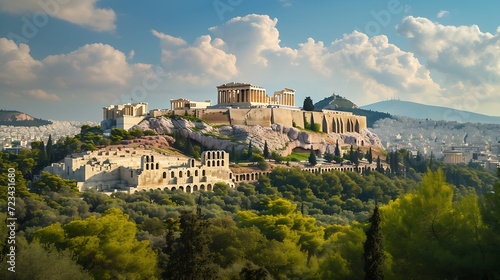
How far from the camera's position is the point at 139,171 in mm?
41906

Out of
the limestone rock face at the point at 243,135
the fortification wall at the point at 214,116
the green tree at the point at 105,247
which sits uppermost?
the fortification wall at the point at 214,116

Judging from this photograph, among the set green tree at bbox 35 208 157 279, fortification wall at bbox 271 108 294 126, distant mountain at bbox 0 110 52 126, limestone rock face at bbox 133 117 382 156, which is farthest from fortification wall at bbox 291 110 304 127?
distant mountain at bbox 0 110 52 126

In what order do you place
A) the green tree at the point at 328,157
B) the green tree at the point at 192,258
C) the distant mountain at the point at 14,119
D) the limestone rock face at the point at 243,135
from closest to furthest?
the green tree at the point at 192,258, the limestone rock face at the point at 243,135, the green tree at the point at 328,157, the distant mountain at the point at 14,119

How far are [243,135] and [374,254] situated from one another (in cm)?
4872

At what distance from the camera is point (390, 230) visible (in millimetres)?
15648

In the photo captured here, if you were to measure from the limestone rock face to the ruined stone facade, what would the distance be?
10.1m

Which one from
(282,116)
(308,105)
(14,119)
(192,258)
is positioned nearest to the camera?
(192,258)

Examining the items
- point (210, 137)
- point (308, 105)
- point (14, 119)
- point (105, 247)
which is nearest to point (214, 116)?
point (210, 137)

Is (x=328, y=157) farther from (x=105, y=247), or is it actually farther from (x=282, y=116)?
(x=105, y=247)

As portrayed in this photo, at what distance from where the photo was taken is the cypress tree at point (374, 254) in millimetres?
14188

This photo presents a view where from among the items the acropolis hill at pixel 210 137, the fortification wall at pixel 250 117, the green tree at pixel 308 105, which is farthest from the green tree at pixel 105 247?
the green tree at pixel 308 105

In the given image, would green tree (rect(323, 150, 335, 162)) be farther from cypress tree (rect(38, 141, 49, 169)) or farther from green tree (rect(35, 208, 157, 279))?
green tree (rect(35, 208, 157, 279))

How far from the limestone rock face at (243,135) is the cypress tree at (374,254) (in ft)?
146

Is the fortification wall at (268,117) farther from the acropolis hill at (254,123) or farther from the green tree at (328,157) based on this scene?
the green tree at (328,157)
